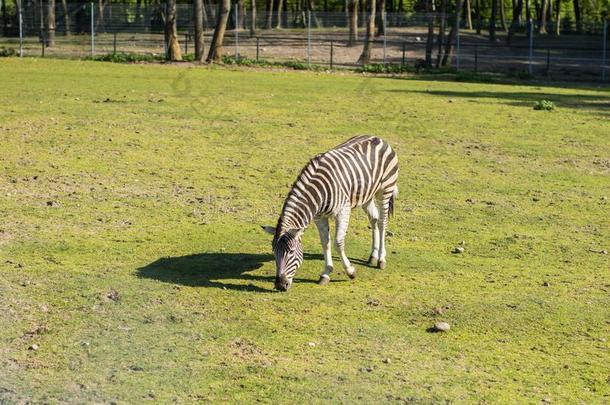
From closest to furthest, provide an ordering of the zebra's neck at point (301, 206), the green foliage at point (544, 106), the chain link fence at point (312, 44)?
the zebra's neck at point (301, 206), the green foliage at point (544, 106), the chain link fence at point (312, 44)

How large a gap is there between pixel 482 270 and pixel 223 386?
4.64 meters

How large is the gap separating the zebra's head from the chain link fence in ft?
99.5

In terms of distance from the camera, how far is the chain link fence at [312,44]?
42.8 metres

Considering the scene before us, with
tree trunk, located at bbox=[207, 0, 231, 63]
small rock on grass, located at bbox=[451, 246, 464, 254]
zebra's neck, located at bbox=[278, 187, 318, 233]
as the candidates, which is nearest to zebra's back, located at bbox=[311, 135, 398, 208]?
zebra's neck, located at bbox=[278, 187, 318, 233]

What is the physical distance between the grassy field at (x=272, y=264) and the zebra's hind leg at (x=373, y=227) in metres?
0.39

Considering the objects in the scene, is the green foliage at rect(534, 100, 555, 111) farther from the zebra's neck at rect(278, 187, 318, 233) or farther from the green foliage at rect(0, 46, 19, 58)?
the green foliage at rect(0, 46, 19, 58)

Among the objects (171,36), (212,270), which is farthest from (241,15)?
(212,270)

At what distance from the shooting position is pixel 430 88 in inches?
1228

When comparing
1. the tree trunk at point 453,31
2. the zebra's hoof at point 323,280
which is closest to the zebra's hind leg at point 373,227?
the zebra's hoof at point 323,280

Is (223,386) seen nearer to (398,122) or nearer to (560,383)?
(560,383)

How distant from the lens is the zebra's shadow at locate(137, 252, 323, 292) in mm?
10578

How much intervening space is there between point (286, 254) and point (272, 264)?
1.52 metres

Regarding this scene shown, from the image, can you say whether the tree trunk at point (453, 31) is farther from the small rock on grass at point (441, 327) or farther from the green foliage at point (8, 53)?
the small rock on grass at point (441, 327)

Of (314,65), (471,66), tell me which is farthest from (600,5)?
(314,65)
